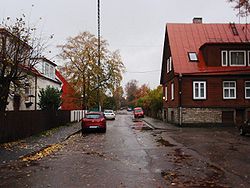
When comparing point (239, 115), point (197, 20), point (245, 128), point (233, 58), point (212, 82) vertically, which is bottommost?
point (245, 128)

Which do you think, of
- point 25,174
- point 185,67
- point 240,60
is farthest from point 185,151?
point 240,60

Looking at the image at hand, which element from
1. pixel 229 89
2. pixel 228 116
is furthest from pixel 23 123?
pixel 229 89

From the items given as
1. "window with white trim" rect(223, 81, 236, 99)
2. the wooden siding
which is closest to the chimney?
the wooden siding

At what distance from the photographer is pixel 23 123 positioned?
18.7m

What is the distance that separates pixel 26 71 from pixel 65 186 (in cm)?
1156

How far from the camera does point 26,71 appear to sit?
17953 millimetres

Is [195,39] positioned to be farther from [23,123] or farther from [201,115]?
[23,123]

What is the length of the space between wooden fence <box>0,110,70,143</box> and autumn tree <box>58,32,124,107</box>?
17.6m

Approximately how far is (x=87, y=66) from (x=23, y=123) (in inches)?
1048

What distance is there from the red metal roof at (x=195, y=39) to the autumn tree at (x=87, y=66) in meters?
12.6

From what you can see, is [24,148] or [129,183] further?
[24,148]

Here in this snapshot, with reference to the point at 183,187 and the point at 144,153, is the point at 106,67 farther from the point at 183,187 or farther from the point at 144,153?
the point at 183,187

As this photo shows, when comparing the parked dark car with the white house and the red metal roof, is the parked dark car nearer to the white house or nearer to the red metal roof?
the red metal roof

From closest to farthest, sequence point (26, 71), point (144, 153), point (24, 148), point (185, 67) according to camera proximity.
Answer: point (144, 153) → point (24, 148) → point (26, 71) → point (185, 67)
